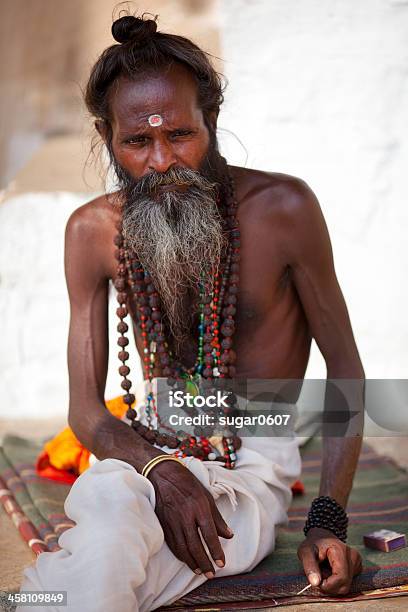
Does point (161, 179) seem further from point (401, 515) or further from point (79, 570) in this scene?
point (401, 515)

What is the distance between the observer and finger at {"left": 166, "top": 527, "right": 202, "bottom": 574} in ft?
7.94

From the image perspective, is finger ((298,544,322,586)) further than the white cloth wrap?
Yes

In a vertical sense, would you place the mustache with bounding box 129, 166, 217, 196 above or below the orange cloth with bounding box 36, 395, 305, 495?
above

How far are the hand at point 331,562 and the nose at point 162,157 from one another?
4.19 feet

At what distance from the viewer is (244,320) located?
3023 millimetres

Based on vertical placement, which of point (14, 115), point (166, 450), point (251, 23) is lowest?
point (166, 450)

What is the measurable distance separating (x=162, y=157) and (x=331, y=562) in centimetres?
137

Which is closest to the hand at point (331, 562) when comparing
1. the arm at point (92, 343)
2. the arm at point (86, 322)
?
the arm at point (92, 343)

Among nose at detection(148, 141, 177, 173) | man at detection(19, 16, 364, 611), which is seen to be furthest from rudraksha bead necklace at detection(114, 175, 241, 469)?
nose at detection(148, 141, 177, 173)

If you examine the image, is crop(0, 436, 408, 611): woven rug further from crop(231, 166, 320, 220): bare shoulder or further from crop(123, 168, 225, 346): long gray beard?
crop(231, 166, 320, 220): bare shoulder

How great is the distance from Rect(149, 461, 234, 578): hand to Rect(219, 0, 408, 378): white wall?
2.80 m

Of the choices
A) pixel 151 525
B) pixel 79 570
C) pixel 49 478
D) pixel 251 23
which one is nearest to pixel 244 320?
pixel 151 525

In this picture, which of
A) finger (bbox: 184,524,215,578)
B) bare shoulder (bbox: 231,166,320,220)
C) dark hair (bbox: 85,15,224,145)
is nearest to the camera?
finger (bbox: 184,524,215,578)

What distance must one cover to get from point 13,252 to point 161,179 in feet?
11.0
